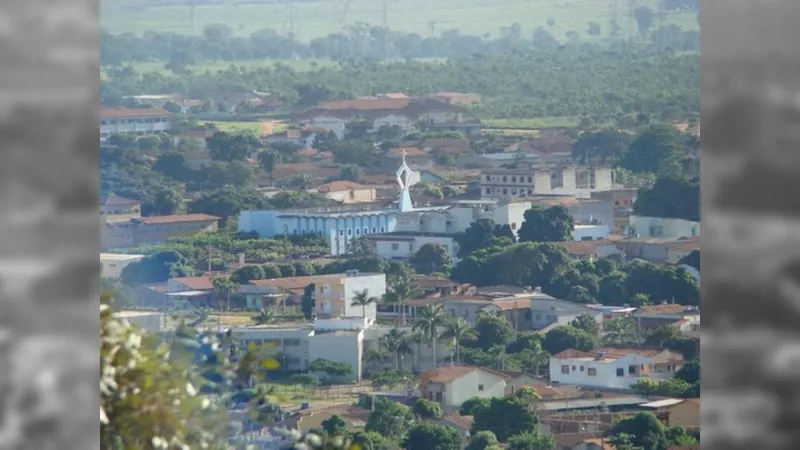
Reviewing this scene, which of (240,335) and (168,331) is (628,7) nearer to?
(240,335)

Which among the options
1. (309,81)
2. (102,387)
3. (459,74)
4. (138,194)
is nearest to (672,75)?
(459,74)

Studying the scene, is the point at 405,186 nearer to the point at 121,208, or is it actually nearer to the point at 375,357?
the point at 375,357

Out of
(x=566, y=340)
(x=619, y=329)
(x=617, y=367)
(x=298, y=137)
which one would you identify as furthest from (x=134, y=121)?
(x=617, y=367)

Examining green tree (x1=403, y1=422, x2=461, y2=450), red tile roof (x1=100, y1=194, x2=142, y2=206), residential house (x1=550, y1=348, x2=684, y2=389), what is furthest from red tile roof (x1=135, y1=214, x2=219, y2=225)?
residential house (x1=550, y1=348, x2=684, y2=389)

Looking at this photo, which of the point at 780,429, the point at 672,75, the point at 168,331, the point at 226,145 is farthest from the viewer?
the point at 672,75

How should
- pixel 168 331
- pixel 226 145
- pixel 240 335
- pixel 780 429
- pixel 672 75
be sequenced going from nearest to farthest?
1. pixel 780 429
2. pixel 168 331
3. pixel 240 335
4. pixel 226 145
5. pixel 672 75

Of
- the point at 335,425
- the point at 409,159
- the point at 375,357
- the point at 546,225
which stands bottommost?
the point at 335,425
